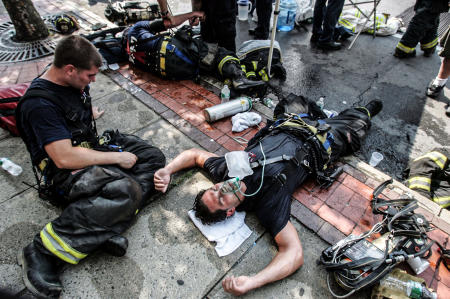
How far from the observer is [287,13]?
6559 millimetres

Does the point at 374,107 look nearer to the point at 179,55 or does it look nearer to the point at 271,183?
the point at 271,183

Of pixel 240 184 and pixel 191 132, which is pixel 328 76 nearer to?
pixel 191 132

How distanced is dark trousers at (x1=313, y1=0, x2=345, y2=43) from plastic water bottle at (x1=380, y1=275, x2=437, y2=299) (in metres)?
5.32

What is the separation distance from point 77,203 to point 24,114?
82 cm

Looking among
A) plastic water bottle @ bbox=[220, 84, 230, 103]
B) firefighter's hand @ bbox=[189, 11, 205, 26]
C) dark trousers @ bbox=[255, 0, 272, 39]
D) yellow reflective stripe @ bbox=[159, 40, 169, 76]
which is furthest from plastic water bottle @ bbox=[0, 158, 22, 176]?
dark trousers @ bbox=[255, 0, 272, 39]

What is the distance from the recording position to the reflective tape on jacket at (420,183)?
3.05m

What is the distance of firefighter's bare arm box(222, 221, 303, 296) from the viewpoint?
6.78 ft

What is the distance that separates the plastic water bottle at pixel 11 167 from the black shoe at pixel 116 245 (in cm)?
153

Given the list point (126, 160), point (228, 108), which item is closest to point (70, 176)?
point (126, 160)

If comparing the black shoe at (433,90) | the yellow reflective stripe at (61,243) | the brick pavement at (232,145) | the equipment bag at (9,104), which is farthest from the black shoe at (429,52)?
the equipment bag at (9,104)

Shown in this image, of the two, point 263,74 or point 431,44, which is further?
point 431,44

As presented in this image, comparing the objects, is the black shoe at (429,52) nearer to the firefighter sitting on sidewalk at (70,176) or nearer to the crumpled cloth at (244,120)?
the crumpled cloth at (244,120)

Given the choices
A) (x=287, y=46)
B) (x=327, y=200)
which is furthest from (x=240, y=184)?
(x=287, y=46)

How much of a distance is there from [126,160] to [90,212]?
623 mm
